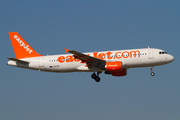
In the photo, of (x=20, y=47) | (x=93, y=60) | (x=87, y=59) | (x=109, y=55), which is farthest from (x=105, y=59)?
(x=20, y=47)

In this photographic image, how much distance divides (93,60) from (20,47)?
47.7 feet

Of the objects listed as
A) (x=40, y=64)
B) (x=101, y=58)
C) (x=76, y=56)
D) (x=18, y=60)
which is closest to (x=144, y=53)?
(x=101, y=58)

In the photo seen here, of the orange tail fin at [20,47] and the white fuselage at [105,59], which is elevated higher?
the orange tail fin at [20,47]

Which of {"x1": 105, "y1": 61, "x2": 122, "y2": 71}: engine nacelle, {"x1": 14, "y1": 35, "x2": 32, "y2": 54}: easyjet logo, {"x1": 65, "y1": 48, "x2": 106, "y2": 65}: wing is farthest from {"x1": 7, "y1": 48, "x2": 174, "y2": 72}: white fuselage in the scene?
{"x1": 14, "y1": 35, "x2": 32, "y2": 54}: easyjet logo

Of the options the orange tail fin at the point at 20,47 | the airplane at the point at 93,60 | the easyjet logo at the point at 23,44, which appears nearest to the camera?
the airplane at the point at 93,60

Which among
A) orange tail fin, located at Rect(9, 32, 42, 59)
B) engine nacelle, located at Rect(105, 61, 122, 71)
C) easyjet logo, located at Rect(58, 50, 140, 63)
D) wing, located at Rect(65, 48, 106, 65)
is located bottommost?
engine nacelle, located at Rect(105, 61, 122, 71)

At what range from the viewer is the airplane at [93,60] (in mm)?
49938

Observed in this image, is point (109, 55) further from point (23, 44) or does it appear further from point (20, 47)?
point (20, 47)

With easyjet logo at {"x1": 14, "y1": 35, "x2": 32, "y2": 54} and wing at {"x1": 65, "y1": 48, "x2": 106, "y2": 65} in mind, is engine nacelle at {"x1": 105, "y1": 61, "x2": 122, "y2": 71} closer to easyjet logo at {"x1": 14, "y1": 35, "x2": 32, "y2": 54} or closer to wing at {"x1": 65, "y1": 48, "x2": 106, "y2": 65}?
wing at {"x1": 65, "y1": 48, "x2": 106, "y2": 65}

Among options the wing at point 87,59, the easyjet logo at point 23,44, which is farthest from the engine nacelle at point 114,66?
the easyjet logo at point 23,44

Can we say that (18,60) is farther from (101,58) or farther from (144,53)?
(144,53)

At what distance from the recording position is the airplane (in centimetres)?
4994

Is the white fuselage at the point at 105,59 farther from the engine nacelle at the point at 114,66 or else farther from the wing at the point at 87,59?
the wing at the point at 87,59

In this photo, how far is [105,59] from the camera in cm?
5131
